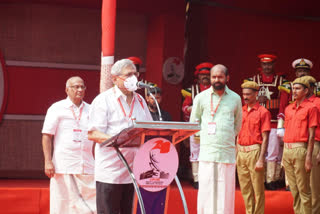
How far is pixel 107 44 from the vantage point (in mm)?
6801

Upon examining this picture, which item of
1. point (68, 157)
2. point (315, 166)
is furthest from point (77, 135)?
point (315, 166)

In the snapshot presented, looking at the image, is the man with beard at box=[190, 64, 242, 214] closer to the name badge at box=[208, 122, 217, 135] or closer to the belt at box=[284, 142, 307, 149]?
the name badge at box=[208, 122, 217, 135]

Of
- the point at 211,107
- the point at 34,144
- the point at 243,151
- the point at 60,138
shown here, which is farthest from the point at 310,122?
the point at 34,144

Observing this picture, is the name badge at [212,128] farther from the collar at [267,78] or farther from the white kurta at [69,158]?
the collar at [267,78]

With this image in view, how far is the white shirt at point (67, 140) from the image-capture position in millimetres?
5969

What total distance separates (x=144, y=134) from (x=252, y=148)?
3.22 meters

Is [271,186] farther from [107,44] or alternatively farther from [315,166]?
[107,44]

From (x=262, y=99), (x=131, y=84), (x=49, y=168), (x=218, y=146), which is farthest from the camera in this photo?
(x=262, y=99)

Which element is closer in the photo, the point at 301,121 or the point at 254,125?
the point at 301,121

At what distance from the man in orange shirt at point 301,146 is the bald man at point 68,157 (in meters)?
2.30

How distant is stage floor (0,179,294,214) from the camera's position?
7.00m

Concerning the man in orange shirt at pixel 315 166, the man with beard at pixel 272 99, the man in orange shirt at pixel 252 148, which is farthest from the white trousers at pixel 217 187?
the man with beard at pixel 272 99

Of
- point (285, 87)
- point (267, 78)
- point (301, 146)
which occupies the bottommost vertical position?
point (301, 146)

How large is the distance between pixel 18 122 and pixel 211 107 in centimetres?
387
